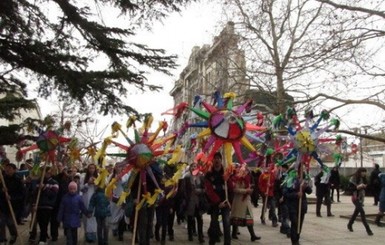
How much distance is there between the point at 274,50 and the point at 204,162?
14.5 metres

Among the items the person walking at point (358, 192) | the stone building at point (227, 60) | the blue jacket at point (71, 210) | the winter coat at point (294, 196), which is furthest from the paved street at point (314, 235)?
the stone building at point (227, 60)

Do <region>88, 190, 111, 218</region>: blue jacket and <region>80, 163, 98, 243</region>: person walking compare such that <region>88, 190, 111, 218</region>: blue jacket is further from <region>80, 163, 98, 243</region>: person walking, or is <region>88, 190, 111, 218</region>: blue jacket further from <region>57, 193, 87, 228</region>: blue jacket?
<region>80, 163, 98, 243</region>: person walking

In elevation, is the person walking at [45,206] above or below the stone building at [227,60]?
below

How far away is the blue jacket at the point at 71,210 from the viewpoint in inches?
395

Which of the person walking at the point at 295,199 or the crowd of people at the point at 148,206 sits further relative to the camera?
the person walking at the point at 295,199

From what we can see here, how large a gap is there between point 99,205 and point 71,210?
614 mm

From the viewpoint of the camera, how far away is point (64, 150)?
13344 millimetres

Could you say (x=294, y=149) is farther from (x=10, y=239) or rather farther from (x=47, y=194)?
(x=10, y=239)

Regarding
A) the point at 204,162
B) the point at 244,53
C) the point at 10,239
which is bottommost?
the point at 10,239

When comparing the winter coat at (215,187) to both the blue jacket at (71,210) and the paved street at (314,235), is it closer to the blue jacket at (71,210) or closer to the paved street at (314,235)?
the paved street at (314,235)

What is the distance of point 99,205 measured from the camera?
1047cm

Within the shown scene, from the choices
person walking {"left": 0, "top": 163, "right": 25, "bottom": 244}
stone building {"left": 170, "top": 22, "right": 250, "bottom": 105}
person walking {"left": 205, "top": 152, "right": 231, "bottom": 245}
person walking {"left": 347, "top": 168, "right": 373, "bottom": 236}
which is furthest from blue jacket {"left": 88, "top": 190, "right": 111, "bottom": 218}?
stone building {"left": 170, "top": 22, "right": 250, "bottom": 105}

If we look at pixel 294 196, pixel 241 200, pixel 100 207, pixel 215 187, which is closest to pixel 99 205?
pixel 100 207

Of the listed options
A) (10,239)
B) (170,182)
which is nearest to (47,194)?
(10,239)
